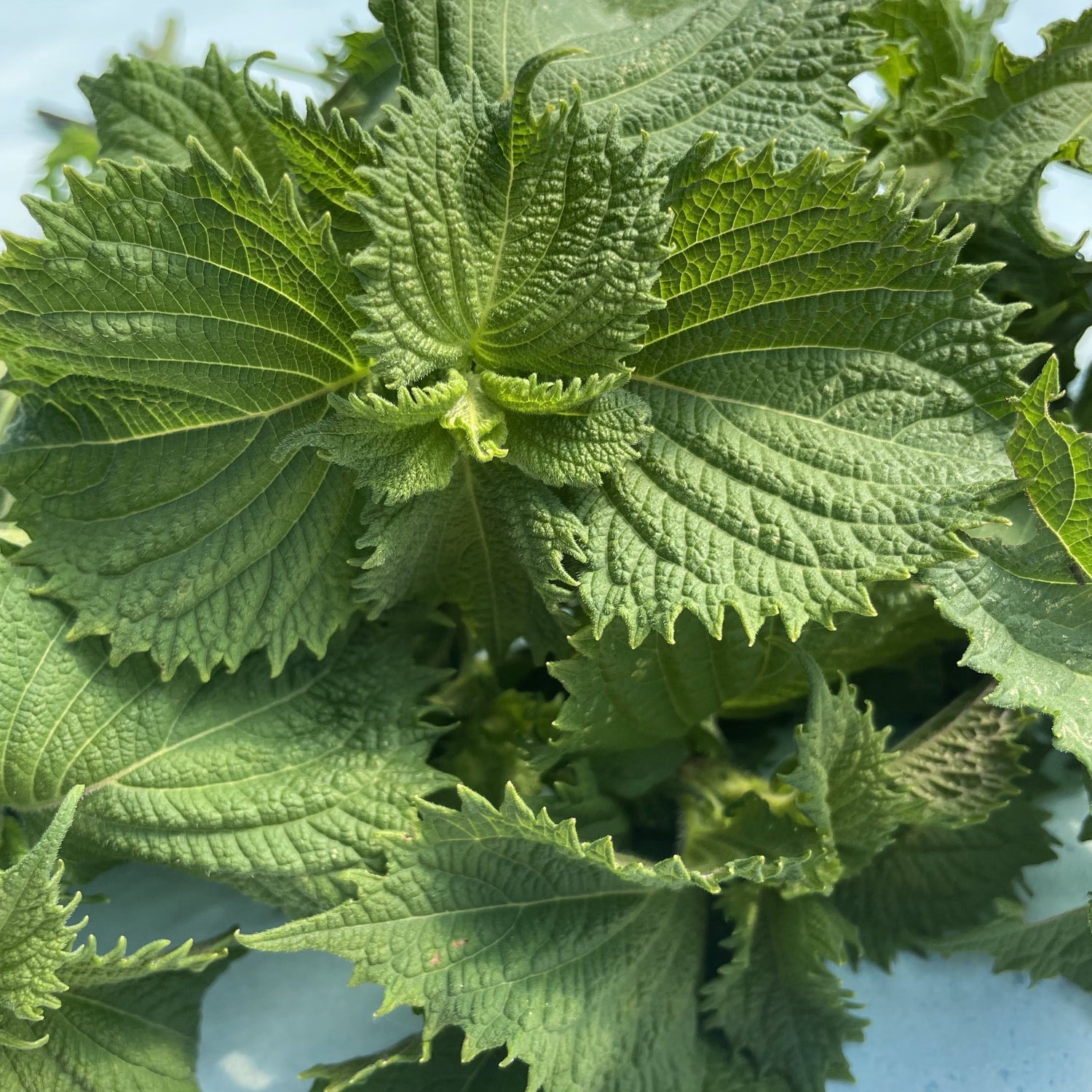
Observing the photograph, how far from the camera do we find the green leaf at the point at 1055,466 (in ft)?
2.38

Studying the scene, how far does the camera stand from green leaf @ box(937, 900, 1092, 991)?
0.93 meters

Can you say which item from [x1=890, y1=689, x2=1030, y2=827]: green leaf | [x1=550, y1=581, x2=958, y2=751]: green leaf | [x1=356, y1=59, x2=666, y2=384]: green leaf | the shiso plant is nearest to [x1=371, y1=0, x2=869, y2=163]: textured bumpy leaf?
the shiso plant

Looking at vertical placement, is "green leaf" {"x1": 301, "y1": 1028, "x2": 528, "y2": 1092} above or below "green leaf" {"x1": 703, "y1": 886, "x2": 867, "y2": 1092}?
below

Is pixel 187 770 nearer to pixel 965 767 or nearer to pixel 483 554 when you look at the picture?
pixel 483 554

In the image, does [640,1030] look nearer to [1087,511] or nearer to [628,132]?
[1087,511]

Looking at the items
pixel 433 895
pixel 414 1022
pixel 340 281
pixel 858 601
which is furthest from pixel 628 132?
pixel 414 1022

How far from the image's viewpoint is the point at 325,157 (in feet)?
2.50

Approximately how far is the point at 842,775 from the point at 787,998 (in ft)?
0.61

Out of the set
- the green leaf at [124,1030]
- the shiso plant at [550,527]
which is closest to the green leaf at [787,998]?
the shiso plant at [550,527]

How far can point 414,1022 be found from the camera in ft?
3.12

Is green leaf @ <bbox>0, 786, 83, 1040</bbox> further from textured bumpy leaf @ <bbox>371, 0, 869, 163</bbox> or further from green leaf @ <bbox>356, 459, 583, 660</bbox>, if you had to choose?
textured bumpy leaf @ <bbox>371, 0, 869, 163</bbox>

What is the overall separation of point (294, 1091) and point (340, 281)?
643 millimetres

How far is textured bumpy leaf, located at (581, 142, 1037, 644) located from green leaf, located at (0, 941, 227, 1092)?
0.41m

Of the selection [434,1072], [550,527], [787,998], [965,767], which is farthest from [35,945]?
[965,767]
